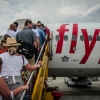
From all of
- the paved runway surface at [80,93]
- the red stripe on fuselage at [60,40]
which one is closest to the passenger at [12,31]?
the red stripe on fuselage at [60,40]

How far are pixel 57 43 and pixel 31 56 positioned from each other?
6.08 meters

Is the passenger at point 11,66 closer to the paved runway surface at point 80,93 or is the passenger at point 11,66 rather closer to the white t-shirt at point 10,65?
the white t-shirt at point 10,65

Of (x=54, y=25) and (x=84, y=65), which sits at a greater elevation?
(x=54, y=25)

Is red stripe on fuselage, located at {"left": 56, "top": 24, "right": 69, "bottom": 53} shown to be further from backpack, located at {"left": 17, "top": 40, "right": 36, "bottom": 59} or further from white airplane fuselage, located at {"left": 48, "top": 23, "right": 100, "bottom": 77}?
backpack, located at {"left": 17, "top": 40, "right": 36, "bottom": 59}

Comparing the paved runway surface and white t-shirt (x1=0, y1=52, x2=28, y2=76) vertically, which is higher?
white t-shirt (x1=0, y1=52, x2=28, y2=76)

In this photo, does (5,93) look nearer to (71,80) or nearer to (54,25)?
(54,25)

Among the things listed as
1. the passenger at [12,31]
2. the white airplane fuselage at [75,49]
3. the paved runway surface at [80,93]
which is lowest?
the paved runway surface at [80,93]

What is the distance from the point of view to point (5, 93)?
4598mm

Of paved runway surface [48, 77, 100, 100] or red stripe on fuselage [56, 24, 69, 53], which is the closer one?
red stripe on fuselage [56, 24, 69, 53]

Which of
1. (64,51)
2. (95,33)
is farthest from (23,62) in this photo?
(95,33)

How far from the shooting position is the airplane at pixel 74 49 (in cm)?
1368

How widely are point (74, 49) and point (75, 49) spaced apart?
5 cm

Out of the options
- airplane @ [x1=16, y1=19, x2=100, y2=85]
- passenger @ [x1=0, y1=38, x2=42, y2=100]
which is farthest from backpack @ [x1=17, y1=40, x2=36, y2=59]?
airplane @ [x1=16, y1=19, x2=100, y2=85]

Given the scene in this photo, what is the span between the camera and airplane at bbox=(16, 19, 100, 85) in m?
13.7
